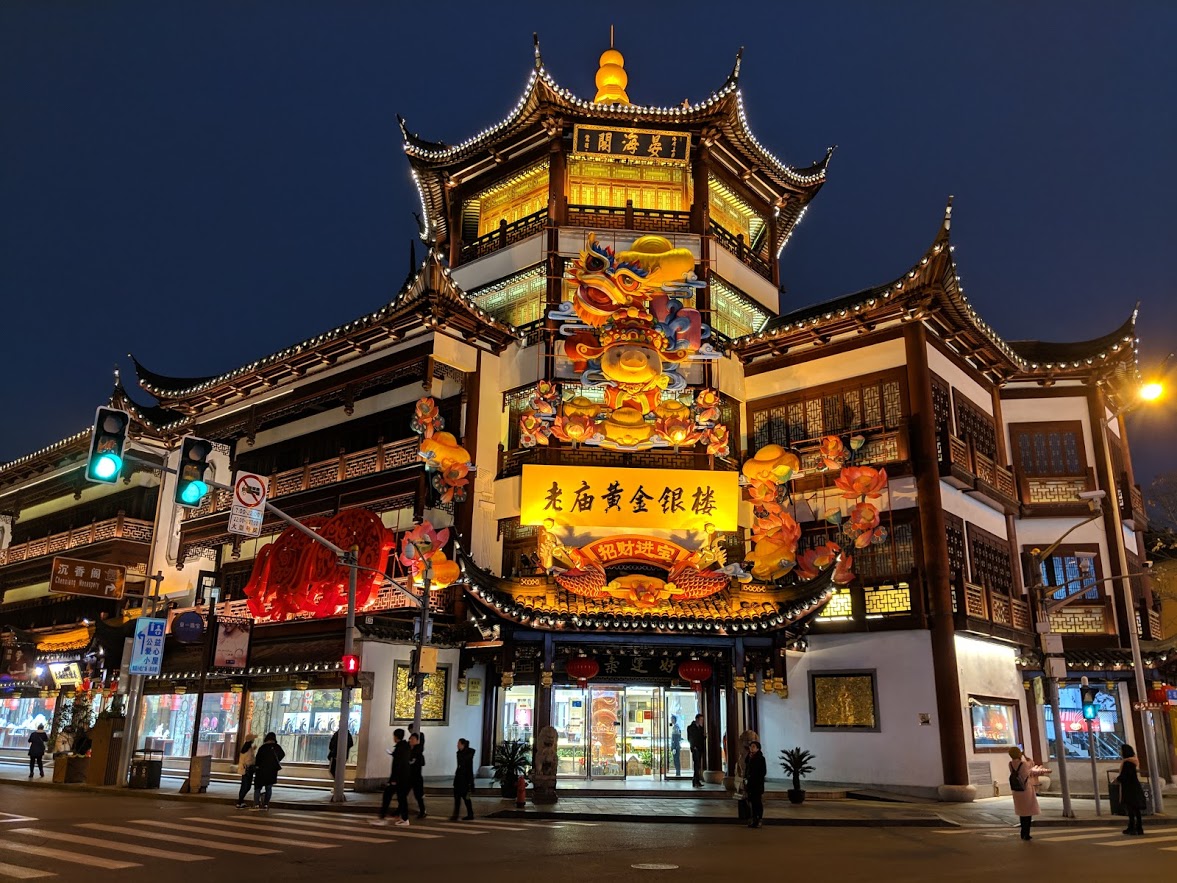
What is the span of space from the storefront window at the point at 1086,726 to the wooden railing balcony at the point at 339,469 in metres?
21.5

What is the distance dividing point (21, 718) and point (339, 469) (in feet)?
73.8

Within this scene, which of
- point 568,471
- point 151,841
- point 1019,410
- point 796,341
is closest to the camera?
point 151,841

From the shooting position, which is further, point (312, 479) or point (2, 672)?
point (2, 672)

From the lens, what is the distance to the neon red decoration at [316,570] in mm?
26688

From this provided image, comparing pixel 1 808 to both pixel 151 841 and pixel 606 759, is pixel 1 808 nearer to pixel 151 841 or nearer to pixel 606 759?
pixel 151 841

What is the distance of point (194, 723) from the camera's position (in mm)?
30266

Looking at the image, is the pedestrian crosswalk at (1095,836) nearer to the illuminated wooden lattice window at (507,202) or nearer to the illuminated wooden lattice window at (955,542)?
the illuminated wooden lattice window at (955,542)

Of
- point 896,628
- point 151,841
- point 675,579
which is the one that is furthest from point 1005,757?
point 151,841

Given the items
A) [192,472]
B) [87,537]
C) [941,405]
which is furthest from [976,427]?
[87,537]

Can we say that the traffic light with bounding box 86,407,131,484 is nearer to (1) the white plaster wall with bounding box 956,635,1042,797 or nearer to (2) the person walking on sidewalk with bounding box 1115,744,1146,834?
(2) the person walking on sidewalk with bounding box 1115,744,1146,834

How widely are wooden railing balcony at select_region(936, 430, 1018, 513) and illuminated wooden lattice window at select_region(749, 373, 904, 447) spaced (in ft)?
5.26

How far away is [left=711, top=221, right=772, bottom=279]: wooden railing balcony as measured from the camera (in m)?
33.4

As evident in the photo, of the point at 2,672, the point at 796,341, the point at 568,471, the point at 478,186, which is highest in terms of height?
the point at 478,186

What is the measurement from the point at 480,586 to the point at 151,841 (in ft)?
33.8
